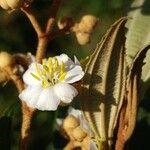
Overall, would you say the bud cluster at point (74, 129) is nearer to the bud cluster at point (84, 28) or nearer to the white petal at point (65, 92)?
the white petal at point (65, 92)

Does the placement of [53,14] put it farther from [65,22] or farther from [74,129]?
[74,129]

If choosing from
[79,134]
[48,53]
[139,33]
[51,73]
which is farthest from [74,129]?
[48,53]

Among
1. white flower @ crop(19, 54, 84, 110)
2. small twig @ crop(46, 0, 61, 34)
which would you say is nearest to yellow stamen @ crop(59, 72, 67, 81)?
white flower @ crop(19, 54, 84, 110)

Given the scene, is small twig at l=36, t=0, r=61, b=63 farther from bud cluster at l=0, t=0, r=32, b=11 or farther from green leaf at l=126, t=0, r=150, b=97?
green leaf at l=126, t=0, r=150, b=97

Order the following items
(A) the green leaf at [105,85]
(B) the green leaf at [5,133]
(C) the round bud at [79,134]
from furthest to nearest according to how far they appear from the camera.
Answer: (B) the green leaf at [5,133]
(C) the round bud at [79,134]
(A) the green leaf at [105,85]

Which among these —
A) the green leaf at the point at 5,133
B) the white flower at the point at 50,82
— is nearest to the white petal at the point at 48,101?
the white flower at the point at 50,82

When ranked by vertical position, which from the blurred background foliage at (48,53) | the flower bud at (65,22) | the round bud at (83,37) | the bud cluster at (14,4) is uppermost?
the bud cluster at (14,4)

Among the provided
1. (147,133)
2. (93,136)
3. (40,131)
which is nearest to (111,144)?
(93,136)

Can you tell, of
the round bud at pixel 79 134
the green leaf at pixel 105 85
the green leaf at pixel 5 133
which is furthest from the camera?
the green leaf at pixel 5 133
